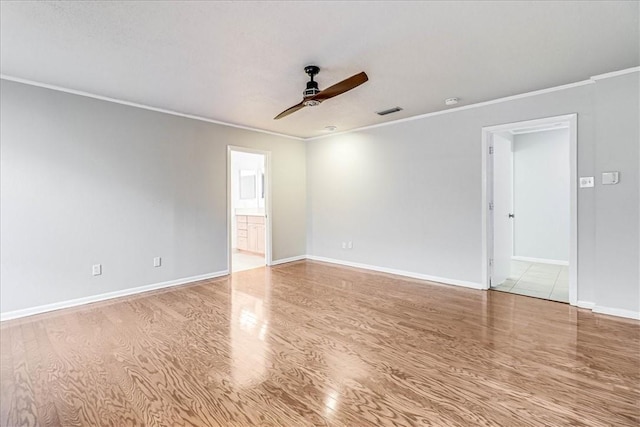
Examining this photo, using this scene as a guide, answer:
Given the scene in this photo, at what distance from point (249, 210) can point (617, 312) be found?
6.72 metres

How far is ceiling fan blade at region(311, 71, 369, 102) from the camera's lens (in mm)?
2467

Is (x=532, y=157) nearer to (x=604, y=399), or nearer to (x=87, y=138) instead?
(x=604, y=399)

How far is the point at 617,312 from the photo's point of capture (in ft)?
10.2

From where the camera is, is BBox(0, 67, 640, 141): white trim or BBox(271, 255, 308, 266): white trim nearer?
BBox(0, 67, 640, 141): white trim

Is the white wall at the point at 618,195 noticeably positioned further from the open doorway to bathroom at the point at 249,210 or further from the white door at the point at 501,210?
the open doorway to bathroom at the point at 249,210

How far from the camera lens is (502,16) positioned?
2.10m

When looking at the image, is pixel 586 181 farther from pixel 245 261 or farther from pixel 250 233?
pixel 250 233

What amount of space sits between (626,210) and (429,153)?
2.27 metres

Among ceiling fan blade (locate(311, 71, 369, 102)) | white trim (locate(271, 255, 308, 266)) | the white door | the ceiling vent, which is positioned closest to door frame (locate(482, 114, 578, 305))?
the white door

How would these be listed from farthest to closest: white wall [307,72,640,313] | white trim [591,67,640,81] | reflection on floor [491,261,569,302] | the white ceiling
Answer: reflection on floor [491,261,569,302] < white wall [307,72,640,313] < white trim [591,67,640,81] < the white ceiling

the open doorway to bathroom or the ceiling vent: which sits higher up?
the ceiling vent

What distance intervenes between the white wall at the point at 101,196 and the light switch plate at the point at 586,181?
15.5ft

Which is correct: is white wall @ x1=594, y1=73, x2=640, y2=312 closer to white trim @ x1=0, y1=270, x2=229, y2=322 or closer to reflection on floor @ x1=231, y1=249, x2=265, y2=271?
reflection on floor @ x1=231, y1=249, x2=265, y2=271

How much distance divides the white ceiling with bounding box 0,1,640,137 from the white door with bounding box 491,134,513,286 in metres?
0.99
